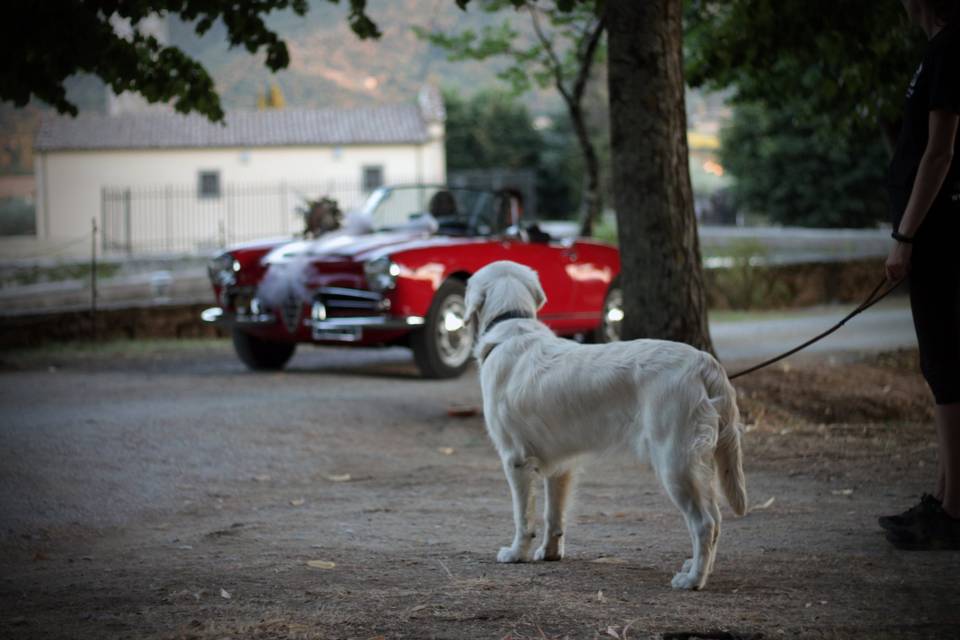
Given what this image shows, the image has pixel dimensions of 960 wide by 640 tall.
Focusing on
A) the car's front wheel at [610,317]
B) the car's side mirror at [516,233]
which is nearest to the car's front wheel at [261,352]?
the car's side mirror at [516,233]

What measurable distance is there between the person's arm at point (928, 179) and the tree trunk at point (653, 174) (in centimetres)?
398

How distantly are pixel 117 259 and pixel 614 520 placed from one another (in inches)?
1085

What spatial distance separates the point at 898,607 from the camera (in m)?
4.32

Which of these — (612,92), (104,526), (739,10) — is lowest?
(104,526)

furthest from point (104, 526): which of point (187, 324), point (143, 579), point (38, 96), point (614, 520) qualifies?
point (187, 324)

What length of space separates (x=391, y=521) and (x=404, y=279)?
4952 mm

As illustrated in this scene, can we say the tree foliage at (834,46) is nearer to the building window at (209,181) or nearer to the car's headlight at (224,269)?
the car's headlight at (224,269)

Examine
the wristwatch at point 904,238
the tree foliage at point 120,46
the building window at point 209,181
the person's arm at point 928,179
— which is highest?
the tree foliage at point 120,46

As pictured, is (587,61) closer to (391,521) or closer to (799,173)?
(799,173)

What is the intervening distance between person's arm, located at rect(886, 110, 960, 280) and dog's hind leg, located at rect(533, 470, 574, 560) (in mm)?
1535

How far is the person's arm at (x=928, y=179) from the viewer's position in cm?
504

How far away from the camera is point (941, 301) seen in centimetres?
520

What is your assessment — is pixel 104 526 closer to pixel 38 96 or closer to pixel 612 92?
pixel 612 92

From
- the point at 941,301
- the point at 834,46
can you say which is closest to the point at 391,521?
the point at 941,301
